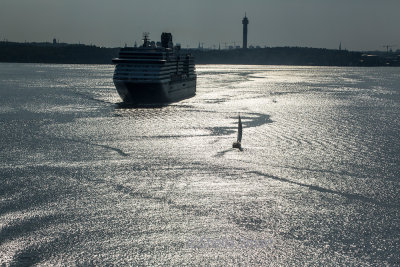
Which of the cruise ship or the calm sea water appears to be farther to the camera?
the cruise ship

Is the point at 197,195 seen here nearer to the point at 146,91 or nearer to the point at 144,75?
the point at 144,75

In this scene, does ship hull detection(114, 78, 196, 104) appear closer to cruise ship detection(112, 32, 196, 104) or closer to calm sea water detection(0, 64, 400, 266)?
cruise ship detection(112, 32, 196, 104)

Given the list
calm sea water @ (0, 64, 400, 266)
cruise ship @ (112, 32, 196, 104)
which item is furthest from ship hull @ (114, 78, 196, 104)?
calm sea water @ (0, 64, 400, 266)

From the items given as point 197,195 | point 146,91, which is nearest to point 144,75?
point 146,91

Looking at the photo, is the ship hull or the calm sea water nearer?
the calm sea water

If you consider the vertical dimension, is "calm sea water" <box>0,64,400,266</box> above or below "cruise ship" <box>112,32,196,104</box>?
below

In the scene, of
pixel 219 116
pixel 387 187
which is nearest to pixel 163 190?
pixel 387 187

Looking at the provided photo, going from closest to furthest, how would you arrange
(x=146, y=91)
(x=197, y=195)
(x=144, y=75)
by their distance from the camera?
(x=197, y=195), (x=144, y=75), (x=146, y=91)

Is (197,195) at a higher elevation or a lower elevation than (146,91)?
lower
